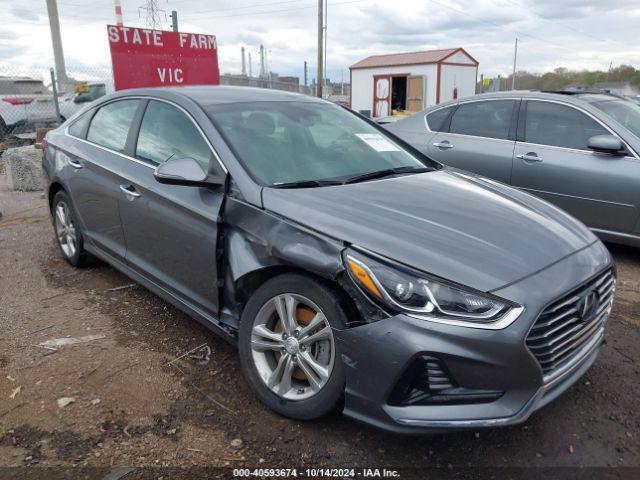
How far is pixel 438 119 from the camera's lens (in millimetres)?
5988

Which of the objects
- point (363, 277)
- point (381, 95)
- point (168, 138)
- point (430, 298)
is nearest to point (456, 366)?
point (430, 298)

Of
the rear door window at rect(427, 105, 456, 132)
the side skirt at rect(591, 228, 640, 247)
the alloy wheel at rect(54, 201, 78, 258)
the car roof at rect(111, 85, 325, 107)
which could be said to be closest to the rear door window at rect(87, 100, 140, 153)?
the car roof at rect(111, 85, 325, 107)

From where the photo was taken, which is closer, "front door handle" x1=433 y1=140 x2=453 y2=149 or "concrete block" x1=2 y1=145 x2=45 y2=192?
"front door handle" x1=433 y1=140 x2=453 y2=149

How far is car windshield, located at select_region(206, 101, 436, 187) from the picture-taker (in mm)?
2918

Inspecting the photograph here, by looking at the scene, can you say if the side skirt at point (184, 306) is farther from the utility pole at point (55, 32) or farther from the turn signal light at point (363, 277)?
the utility pole at point (55, 32)

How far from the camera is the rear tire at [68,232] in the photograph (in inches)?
174

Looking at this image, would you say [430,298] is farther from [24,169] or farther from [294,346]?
[24,169]

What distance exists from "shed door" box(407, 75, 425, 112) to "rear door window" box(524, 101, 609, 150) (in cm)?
1771

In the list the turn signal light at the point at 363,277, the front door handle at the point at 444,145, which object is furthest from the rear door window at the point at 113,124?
the front door handle at the point at 444,145

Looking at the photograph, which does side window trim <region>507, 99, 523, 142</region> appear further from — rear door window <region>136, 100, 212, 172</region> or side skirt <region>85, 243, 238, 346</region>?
side skirt <region>85, 243, 238, 346</region>

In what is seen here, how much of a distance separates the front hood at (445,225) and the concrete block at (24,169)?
734 centimetres

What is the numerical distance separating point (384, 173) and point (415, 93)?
20838 millimetres

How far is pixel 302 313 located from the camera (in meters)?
2.47

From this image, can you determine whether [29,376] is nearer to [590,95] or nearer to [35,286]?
[35,286]
